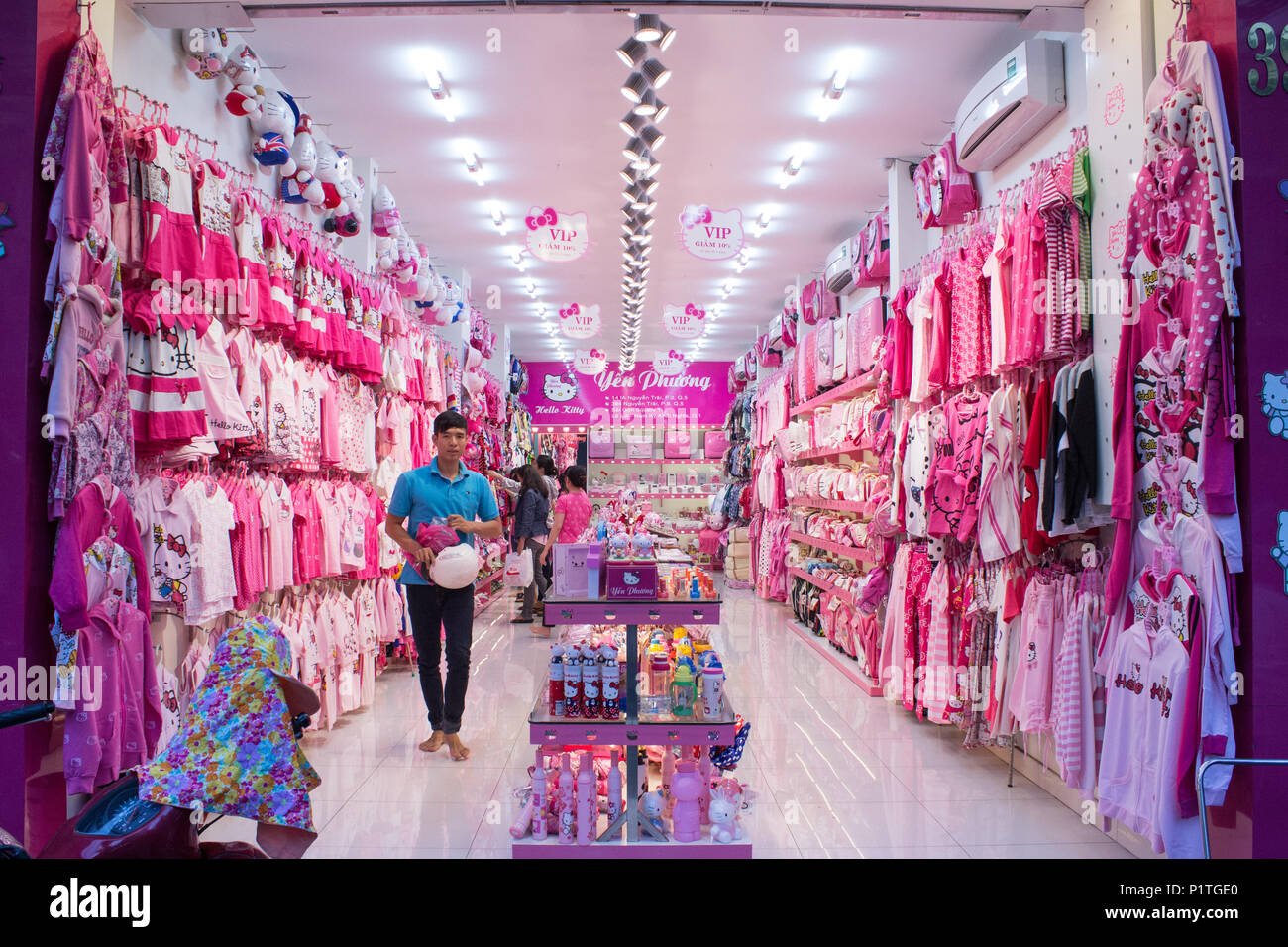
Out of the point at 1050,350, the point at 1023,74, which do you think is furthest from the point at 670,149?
the point at 1050,350

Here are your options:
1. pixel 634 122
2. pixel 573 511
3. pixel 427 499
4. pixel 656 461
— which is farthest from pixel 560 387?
pixel 427 499

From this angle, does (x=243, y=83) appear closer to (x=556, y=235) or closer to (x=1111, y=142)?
(x=556, y=235)

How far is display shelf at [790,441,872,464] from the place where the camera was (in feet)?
21.8

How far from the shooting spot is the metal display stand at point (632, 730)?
2.88 m

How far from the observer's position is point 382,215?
603cm

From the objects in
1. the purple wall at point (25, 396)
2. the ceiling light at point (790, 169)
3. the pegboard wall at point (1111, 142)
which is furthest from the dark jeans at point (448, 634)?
the ceiling light at point (790, 169)

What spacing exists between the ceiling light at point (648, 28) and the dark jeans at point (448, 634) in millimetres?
2842

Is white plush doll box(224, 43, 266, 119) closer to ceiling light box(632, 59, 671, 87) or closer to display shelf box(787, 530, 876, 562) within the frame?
ceiling light box(632, 59, 671, 87)

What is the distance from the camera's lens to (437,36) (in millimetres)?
4355

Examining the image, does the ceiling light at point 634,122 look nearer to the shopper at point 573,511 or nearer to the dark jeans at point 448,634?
the dark jeans at point 448,634

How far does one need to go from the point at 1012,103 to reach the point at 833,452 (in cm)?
392

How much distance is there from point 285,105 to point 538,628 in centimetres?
526
